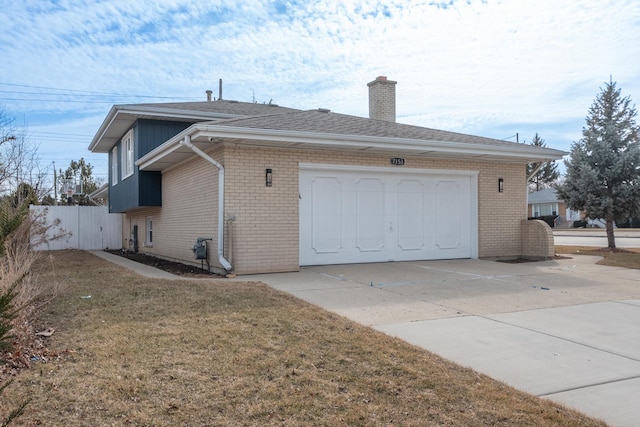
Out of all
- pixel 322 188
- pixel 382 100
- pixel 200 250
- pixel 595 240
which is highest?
pixel 382 100

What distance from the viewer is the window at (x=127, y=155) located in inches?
675

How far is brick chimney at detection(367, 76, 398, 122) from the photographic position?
16219 millimetres

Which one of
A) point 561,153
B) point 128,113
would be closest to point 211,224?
point 128,113

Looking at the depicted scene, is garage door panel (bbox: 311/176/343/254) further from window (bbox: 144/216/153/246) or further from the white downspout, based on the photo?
window (bbox: 144/216/153/246)

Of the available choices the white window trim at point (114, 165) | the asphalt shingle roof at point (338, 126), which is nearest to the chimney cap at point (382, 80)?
the asphalt shingle roof at point (338, 126)

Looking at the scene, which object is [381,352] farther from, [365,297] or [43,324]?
[43,324]

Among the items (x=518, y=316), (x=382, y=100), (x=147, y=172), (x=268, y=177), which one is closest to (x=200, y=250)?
(x=268, y=177)

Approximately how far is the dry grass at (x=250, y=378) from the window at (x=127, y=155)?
1154 cm

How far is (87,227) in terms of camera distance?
77.7 feet

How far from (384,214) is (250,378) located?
352 inches

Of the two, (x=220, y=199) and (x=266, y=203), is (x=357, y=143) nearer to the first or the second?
(x=266, y=203)

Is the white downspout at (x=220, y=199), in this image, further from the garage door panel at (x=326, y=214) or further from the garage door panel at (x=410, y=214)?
the garage door panel at (x=410, y=214)

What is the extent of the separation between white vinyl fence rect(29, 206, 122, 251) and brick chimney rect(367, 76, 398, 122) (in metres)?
14.1

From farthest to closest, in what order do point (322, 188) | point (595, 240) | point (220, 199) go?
point (595, 240) → point (322, 188) → point (220, 199)
